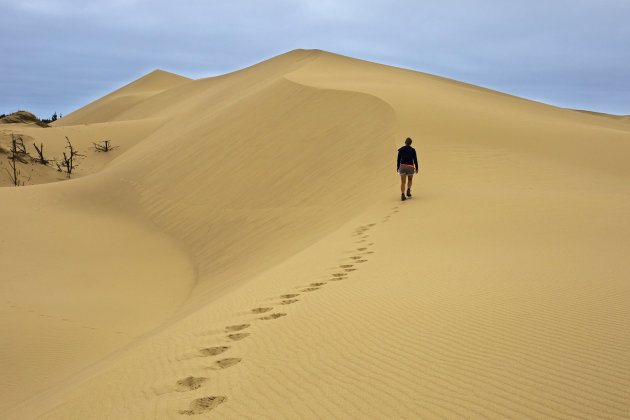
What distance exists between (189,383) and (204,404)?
0.46m

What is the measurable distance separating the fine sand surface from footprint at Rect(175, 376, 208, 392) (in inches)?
0.6

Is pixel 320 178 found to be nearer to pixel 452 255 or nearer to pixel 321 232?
pixel 321 232

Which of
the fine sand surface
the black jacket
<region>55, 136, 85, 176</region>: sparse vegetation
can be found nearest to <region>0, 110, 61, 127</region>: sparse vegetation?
<region>55, 136, 85, 176</region>: sparse vegetation

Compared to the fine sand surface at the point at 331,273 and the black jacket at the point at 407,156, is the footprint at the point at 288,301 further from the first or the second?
the black jacket at the point at 407,156

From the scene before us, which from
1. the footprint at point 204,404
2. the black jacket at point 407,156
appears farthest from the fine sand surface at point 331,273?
Answer: the black jacket at point 407,156

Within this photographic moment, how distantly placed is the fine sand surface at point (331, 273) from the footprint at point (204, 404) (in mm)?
13

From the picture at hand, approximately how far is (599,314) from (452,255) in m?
2.50

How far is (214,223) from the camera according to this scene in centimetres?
1222

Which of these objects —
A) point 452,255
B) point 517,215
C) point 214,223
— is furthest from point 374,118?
point 452,255

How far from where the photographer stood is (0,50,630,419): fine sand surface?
2766mm

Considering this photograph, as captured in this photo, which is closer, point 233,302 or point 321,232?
point 233,302

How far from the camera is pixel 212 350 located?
386cm

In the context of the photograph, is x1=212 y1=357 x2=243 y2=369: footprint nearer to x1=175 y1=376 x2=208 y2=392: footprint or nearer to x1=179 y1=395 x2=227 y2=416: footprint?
x1=175 y1=376 x2=208 y2=392: footprint

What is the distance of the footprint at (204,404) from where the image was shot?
2.80 metres
